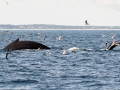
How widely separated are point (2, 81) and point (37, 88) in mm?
4184

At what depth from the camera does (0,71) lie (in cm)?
3812

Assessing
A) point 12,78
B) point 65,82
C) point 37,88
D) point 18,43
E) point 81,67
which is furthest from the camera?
point 18,43

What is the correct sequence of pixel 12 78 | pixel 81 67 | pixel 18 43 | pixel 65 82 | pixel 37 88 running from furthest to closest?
1. pixel 18 43
2. pixel 81 67
3. pixel 12 78
4. pixel 65 82
5. pixel 37 88

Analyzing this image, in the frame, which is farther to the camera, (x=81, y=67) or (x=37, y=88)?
(x=81, y=67)

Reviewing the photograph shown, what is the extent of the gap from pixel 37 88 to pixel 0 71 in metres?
9.88

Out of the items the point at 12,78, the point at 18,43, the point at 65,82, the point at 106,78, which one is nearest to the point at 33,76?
the point at 12,78

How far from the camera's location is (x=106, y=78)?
33844 mm

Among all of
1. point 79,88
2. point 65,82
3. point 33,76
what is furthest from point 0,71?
point 79,88

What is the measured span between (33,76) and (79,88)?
23.0 feet

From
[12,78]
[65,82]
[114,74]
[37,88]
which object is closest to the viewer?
[37,88]

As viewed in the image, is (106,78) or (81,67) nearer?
(106,78)

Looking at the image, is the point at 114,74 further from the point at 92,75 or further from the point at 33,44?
the point at 33,44

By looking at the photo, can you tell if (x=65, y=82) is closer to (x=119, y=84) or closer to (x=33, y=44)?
(x=119, y=84)

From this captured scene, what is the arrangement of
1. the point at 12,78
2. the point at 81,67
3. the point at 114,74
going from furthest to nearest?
the point at 81,67 < the point at 114,74 < the point at 12,78
